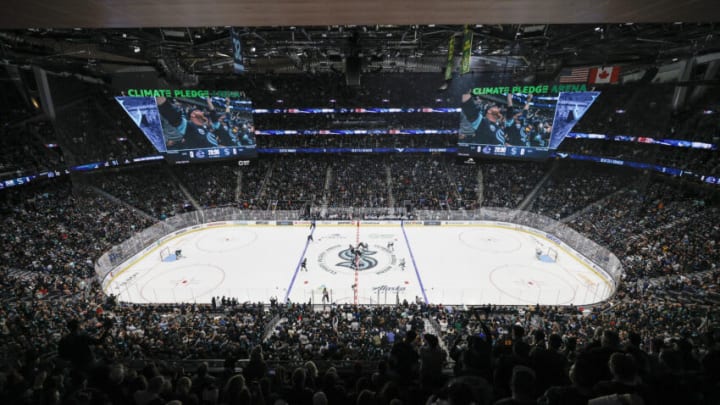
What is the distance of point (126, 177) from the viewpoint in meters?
34.2

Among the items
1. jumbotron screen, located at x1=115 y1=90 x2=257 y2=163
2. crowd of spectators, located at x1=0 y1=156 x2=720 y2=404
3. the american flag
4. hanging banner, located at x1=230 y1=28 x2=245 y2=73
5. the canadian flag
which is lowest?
crowd of spectators, located at x1=0 y1=156 x2=720 y2=404

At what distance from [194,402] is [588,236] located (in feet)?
97.7

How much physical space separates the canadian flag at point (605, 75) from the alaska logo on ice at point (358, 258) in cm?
2658

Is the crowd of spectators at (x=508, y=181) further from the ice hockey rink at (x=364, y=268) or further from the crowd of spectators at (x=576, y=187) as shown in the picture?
the ice hockey rink at (x=364, y=268)

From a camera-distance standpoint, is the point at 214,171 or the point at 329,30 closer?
the point at 329,30

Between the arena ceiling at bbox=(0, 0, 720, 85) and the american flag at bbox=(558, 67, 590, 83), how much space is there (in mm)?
995

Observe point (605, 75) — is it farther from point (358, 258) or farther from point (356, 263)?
point (356, 263)

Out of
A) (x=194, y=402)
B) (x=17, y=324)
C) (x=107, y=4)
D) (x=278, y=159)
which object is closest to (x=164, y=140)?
(x=278, y=159)

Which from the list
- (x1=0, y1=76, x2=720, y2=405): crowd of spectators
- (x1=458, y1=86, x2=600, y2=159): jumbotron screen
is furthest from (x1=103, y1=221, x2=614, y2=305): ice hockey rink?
(x1=458, y1=86, x2=600, y2=159): jumbotron screen

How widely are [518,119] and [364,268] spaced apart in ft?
75.1

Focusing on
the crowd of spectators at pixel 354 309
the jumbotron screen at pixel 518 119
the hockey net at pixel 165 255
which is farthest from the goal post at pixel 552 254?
the hockey net at pixel 165 255

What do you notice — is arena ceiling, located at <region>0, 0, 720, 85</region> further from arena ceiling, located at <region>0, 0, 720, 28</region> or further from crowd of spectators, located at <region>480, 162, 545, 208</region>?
crowd of spectators, located at <region>480, 162, 545, 208</region>

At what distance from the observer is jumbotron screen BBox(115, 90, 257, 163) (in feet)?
108

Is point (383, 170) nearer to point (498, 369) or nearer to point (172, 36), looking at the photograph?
point (172, 36)
